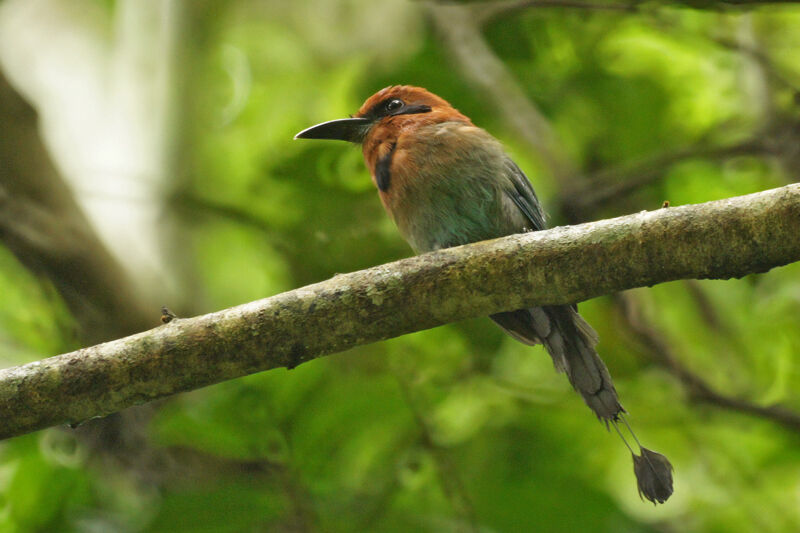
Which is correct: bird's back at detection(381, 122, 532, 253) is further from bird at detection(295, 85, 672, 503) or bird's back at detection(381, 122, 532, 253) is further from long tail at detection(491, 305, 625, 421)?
long tail at detection(491, 305, 625, 421)

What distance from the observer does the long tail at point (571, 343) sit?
3.23 metres

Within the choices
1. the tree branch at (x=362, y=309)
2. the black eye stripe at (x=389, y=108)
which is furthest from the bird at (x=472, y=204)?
the tree branch at (x=362, y=309)

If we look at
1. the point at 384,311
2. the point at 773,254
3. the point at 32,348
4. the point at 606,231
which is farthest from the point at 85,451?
the point at 773,254

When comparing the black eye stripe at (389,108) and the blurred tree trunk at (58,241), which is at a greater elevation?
the black eye stripe at (389,108)

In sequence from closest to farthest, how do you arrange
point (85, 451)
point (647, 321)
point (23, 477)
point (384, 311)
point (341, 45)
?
1. point (384, 311)
2. point (23, 477)
3. point (85, 451)
4. point (647, 321)
5. point (341, 45)

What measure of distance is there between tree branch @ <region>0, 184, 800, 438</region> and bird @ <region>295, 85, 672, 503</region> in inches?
29.7

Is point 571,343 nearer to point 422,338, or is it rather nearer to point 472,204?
point 472,204

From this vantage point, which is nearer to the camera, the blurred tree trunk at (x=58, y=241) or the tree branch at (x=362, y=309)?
the tree branch at (x=362, y=309)

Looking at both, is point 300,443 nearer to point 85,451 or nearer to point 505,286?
point 505,286

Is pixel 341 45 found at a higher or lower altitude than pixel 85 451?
higher

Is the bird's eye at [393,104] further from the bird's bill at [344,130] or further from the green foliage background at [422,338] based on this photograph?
the green foliage background at [422,338]

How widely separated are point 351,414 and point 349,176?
1680 millimetres

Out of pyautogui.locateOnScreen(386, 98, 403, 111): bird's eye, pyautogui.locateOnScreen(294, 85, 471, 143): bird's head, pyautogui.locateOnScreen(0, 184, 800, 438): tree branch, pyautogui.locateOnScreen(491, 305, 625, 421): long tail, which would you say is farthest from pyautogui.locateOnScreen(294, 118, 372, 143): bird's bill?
pyautogui.locateOnScreen(0, 184, 800, 438): tree branch

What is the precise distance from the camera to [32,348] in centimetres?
432
